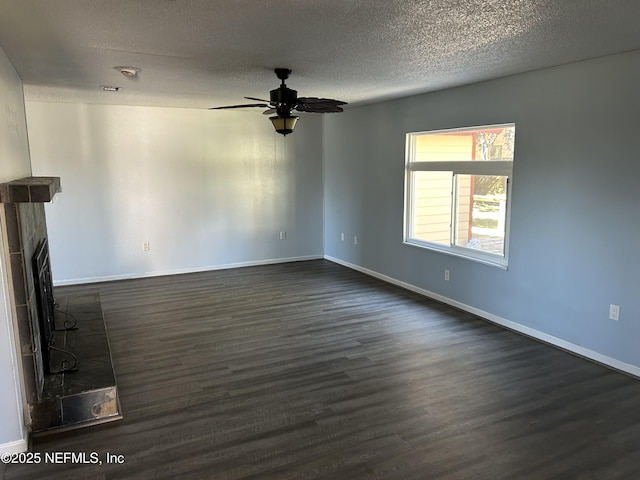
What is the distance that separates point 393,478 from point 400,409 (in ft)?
2.15

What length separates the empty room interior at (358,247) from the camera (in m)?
2.44

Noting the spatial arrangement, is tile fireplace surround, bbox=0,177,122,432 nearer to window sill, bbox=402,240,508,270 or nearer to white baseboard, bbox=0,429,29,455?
white baseboard, bbox=0,429,29,455

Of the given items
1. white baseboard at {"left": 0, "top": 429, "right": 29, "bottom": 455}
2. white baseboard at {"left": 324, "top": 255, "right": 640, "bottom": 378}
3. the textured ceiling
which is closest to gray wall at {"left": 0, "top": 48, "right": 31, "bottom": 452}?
white baseboard at {"left": 0, "top": 429, "right": 29, "bottom": 455}

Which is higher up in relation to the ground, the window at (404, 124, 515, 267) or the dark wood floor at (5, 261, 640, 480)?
the window at (404, 124, 515, 267)

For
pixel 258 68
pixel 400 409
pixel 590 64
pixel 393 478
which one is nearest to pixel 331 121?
pixel 258 68

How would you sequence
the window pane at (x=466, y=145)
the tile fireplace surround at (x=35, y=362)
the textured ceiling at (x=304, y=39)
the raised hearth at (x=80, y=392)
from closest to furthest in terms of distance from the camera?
the textured ceiling at (x=304, y=39) < the tile fireplace surround at (x=35, y=362) < the raised hearth at (x=80, y=392) < the window pane at (x=466, y=145)

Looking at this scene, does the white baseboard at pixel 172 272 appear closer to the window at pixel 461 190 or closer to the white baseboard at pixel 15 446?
the window at pixel 461 190

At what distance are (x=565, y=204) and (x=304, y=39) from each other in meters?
2.48

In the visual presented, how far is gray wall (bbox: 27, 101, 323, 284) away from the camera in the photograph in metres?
5.83

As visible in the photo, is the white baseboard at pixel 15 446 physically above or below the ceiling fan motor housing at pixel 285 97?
below

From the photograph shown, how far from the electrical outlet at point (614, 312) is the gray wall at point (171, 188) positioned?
4.69 meters

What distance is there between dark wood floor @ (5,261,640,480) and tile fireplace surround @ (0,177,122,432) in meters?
0.12

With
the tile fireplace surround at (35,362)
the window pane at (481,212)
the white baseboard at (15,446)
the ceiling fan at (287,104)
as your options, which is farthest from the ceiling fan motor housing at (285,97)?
the white baseboard at (15,446)

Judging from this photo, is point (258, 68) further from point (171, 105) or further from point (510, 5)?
point (171, 105)
